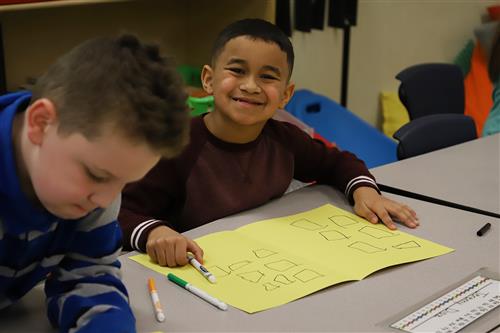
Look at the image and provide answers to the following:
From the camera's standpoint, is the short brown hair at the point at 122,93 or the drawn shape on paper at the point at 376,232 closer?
the short brown hair at the point at 122,93

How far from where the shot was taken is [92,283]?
1089 mm

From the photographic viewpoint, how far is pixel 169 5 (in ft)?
10.8

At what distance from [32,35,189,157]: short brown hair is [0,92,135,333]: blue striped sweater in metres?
0.11

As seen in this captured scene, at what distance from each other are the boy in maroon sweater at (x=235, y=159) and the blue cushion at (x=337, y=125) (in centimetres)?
174

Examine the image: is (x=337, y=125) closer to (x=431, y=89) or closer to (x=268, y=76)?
(x=431, y=89)

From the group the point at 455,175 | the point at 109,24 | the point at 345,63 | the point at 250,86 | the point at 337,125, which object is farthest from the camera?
the point at 345,63

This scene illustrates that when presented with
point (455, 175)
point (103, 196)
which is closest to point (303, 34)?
point (455, 175)

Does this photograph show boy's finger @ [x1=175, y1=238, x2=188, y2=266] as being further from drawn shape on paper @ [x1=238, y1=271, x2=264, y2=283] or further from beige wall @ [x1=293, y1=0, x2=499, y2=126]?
beige wall @ [x1=293, y1=0, x2=499, y2=126]

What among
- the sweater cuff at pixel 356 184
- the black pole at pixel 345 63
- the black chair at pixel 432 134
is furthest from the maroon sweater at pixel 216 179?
the black pole at pixel 345 63

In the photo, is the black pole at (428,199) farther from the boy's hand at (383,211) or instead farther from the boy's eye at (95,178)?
the boy's eye at (95,178)

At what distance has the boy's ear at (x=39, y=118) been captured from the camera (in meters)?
0.89

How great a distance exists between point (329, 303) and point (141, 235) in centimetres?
41

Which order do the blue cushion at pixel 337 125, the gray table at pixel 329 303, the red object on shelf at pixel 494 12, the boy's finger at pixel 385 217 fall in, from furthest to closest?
the red object on shelf at pixel 494 12, the blue cushion at pixel 337 125, the boy's finger at pixel 385 217, the gray table at pixel 329 303

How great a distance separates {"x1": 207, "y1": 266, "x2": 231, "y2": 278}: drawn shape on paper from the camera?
1292 mm
